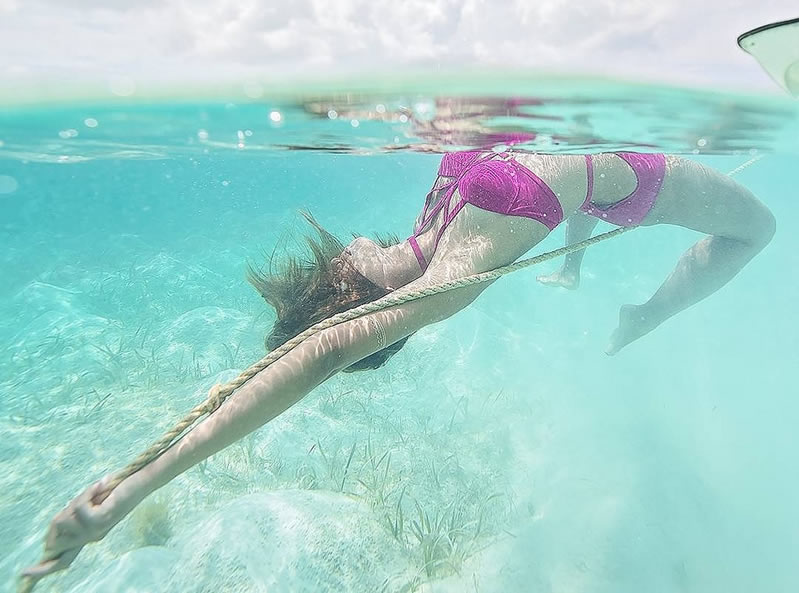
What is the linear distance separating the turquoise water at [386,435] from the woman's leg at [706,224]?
1.93 m

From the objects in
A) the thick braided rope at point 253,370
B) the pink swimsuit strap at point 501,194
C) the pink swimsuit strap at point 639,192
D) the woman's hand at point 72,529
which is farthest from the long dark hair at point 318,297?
the pink swimsuit strap at point 639,192

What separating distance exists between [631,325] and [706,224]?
206cm

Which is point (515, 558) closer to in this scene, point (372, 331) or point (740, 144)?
point (372, 331)

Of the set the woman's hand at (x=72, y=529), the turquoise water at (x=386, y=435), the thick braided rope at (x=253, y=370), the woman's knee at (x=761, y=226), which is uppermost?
the thick braided rope at (x=253, y=370)

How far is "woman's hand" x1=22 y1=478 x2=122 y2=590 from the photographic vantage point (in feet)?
6.02

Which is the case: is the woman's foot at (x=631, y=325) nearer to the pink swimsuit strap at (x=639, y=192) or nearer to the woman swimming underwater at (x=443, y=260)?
the woman swimming underwater at (x=443, y=260)

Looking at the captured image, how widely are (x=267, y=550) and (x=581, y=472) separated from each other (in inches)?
276

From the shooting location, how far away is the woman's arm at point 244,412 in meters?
1.86

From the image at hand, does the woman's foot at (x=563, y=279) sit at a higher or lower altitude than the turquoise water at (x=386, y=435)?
higher

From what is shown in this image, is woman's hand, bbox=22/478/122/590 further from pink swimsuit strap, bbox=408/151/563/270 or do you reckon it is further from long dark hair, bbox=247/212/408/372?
pink swimsuit strap, bbox=408/151/563/270

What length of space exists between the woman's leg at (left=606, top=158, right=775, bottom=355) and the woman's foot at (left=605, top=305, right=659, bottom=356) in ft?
0.41

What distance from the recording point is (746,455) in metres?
12.4

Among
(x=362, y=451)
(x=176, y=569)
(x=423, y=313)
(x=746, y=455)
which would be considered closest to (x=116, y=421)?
(x=362, y=451)

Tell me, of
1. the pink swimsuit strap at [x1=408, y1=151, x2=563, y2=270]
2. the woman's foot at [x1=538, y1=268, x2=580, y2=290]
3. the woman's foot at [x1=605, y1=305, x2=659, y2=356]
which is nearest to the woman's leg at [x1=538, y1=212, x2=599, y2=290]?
the woman's foot at [x1=538, y1=268, x2=580, y2=290]
